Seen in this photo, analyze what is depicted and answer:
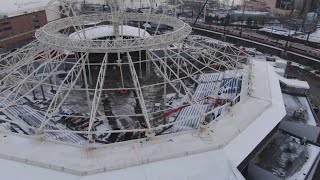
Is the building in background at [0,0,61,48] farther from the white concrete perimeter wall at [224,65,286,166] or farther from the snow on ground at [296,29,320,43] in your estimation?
the snow on ground at [296,29,320,43]

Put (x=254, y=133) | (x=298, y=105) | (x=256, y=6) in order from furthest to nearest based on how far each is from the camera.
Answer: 1. (x=256, y=6)
2. (x=298, y=105)
3. (x=254, y=133)

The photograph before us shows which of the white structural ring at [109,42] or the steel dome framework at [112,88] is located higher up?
the white structural ring at [109,42]

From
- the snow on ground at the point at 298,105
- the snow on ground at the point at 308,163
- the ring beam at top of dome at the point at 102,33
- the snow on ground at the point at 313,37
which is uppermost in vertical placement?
the ring beam at top of dome at the point at 102,33

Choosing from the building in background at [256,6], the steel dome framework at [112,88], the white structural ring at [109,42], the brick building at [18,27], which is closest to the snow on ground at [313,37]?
the building in background at [256,6]

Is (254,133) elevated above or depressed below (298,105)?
above

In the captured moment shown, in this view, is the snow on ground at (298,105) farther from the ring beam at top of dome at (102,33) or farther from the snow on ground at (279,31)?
the snow on ground at (279,31)

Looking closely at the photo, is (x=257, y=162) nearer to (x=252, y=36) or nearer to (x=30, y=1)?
(x=252, y=36)

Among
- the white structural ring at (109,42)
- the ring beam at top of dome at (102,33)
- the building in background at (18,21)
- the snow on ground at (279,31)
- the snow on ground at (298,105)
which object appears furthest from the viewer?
the snow on ground at (279,31)

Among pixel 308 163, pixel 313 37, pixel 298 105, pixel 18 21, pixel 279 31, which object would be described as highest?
pixel 18 21

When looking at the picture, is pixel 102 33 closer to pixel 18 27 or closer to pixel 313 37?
pixel 18 27

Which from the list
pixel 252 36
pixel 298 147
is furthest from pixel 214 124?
pixel 252 36

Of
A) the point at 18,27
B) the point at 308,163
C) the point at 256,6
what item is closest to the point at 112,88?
the point at 308,163
